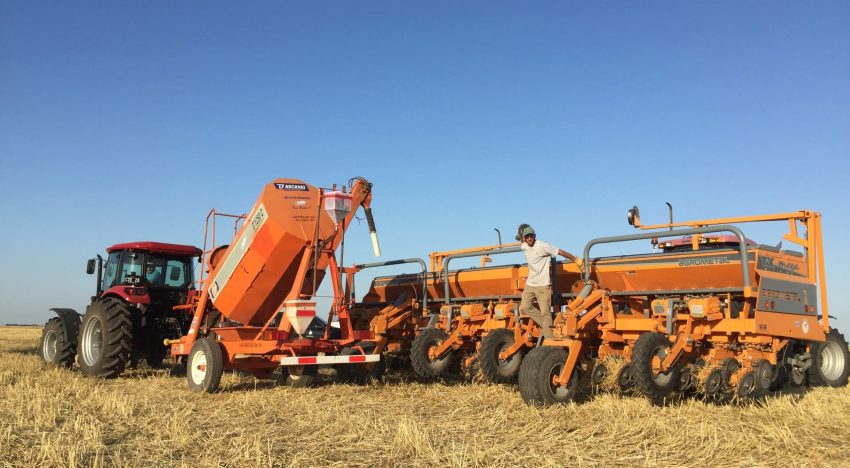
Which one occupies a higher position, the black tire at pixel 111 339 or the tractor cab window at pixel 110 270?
the tractor cab window at pixel 110 270

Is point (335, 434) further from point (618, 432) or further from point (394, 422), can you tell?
point (618, 432)

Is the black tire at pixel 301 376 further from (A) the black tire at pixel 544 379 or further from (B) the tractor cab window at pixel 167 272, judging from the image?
(B) the tractor cab window at pixel 167 272

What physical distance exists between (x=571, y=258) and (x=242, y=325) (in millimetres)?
4897

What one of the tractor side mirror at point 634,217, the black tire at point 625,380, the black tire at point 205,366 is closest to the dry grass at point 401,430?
the black tire at point 625,380

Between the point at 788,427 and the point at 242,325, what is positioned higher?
the point at 242,325

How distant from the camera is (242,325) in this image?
10.3 meters

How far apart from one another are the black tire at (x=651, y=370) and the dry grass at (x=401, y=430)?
0.21m

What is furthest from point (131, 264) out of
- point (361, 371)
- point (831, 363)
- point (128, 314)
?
point (831, 363)

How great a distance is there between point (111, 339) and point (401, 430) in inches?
260

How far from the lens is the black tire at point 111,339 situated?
1045 centimetres

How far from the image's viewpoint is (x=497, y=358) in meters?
9.15

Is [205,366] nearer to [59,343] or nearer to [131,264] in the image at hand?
[131,264]

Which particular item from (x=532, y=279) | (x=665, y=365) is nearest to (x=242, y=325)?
(x=532, y=279)

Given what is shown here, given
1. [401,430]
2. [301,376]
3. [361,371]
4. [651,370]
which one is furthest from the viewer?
[361,371]
